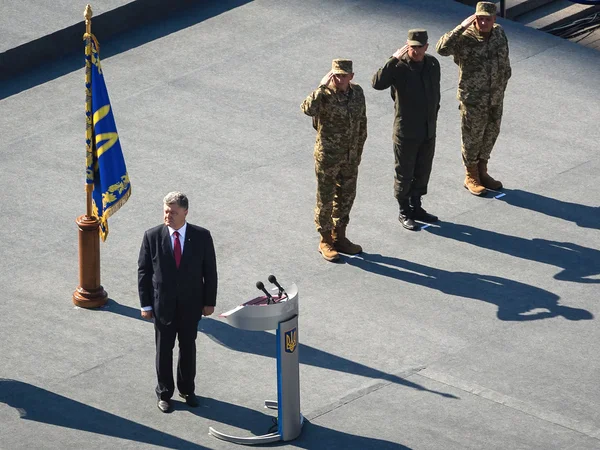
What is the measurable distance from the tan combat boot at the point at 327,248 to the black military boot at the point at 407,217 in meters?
0.85

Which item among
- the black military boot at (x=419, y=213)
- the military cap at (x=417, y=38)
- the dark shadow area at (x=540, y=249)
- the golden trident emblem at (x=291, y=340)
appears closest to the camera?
the golden trident emblem at (x=291, y=340)

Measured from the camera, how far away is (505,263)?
11836 millimetres

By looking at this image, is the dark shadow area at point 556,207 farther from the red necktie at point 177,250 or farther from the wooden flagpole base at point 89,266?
the red necktie at point 177,250

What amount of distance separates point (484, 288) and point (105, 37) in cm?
703

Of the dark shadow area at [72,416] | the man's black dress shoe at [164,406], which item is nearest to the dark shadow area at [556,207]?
the man's black dress shoe at [164,406]

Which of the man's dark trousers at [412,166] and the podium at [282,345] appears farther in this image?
the man's dark trousers at [412,166]

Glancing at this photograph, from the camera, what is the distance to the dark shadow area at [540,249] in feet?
38.4

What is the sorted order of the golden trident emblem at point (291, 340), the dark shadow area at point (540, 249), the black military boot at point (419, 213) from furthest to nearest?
the black military boot at point (419, 213) → the dark shadow area at point (540, 249) → the golden trident emblem at point (291, 340)

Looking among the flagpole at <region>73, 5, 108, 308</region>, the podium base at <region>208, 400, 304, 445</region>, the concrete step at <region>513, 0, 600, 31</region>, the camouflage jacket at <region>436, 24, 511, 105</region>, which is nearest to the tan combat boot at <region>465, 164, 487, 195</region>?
the camouflage jacket at <region>436, 24, 511, 105</region>

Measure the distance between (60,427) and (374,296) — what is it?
3.05m

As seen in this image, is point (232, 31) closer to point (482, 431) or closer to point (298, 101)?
point (298, 101)

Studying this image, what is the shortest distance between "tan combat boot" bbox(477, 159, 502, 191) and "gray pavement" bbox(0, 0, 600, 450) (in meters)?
0.16

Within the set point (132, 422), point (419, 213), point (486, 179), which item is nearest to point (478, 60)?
point (486, 179)

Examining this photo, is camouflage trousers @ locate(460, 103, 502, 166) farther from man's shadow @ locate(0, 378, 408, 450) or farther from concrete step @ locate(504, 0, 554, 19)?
concrete step @ locate(504, 0, 554, 19)
